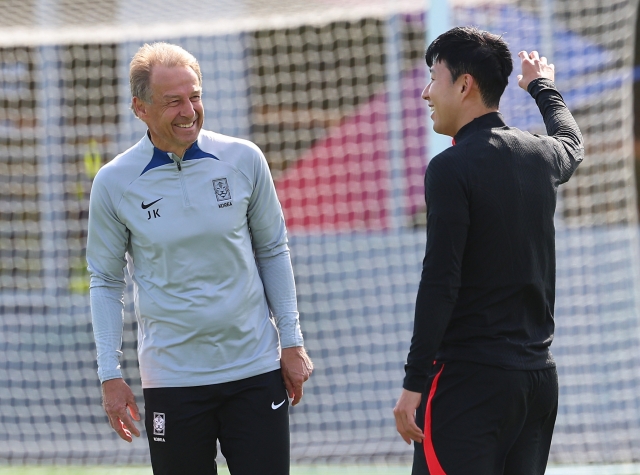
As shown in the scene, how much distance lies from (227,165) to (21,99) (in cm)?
471

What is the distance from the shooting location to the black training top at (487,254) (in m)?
2.15

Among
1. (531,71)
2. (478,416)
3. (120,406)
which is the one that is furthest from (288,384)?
(531,71)

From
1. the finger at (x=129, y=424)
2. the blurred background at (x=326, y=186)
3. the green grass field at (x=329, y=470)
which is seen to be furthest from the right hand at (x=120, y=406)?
the blurred background at (x=326, y=186)

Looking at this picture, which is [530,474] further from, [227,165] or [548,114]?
[227,165]

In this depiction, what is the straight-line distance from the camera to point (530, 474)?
7.54 ft

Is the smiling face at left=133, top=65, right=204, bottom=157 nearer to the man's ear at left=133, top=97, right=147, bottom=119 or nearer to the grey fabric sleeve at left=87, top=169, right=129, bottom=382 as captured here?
the man's ear at left=133, top=97, right=147, bottom=119

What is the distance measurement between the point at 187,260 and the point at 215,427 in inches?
20.4

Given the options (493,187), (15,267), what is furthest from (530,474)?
(15,267)

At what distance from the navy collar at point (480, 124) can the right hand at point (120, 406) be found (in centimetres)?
123

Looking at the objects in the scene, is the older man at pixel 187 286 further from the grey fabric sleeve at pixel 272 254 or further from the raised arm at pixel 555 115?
the raised arm at pixel 555 115

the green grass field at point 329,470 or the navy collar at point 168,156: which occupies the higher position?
the navy collar at point 168,156

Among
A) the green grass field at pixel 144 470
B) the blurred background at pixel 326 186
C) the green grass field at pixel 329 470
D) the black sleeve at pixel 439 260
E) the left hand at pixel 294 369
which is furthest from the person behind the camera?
the blurred background at pixel 326 186

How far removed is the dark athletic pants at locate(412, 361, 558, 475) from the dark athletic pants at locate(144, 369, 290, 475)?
537 millimetres

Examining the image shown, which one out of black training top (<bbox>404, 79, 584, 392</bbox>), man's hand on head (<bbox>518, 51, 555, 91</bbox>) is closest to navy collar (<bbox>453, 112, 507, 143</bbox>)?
black training top (<bbox>404, 79, 584, 392</bbox>)
